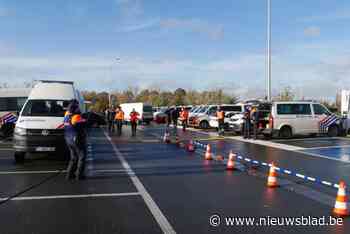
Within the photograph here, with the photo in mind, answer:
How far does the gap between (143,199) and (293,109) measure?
15.2 meters

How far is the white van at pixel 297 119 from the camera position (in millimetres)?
20672

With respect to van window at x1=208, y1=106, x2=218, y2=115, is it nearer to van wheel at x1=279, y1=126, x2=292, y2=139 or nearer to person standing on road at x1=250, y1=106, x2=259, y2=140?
person standing on road at x1=250, y1=106, x2=259, y2=140

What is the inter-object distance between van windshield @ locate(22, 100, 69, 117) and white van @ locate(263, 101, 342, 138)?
11.6m

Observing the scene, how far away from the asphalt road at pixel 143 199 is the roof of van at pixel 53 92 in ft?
8.14

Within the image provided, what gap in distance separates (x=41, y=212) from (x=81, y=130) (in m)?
3.19

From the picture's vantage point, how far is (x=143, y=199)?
7.47m

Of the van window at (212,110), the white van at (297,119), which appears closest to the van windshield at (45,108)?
the white van at (297,119)

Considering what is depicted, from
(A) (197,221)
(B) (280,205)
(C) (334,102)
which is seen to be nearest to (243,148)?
(B) (280,205)

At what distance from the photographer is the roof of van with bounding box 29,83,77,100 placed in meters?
13.5

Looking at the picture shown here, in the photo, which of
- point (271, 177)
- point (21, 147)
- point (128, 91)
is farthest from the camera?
point (128, 91)

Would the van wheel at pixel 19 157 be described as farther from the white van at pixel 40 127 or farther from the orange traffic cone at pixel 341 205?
the orange traffic cone at pixel 341 205

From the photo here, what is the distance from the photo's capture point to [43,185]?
882 centimetres

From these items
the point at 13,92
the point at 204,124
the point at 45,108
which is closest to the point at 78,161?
the point at 45,108

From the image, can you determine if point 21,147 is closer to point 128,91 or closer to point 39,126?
point 39,126
